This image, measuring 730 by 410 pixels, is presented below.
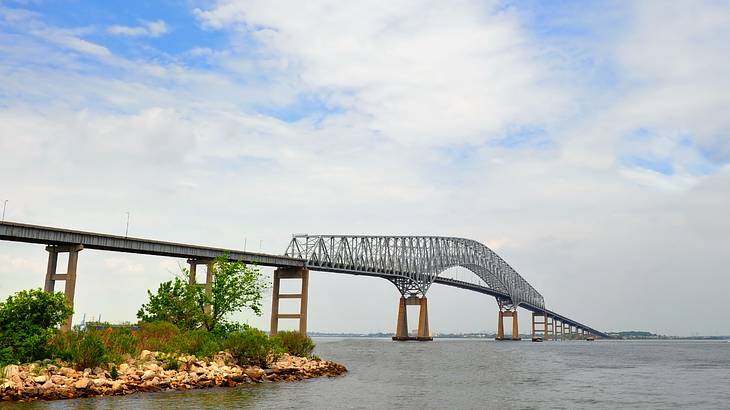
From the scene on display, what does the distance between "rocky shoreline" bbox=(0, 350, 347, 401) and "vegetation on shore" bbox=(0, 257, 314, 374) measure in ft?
2.29

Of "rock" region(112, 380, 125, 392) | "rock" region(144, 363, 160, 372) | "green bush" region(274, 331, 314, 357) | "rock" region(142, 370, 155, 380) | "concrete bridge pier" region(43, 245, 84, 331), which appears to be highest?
"concrete bridge pier" region(43, 245, 84, 331)

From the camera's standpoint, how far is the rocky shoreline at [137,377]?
108 feet

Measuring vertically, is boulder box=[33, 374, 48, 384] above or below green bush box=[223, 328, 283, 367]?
A: below

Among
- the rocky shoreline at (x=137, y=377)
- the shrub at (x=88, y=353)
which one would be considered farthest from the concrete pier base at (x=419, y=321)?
the shrub at (x=88, y=353)

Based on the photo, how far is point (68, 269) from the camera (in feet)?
222

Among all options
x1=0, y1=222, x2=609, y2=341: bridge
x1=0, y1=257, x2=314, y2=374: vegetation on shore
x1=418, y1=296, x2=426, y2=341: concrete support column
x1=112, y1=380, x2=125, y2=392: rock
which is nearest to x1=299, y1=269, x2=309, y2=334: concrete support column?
x1=0, y1=222, x2=609, y2=341: bridge

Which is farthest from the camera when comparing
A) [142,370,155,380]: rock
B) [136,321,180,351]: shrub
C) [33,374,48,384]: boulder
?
[136,321,180,351]: shrub

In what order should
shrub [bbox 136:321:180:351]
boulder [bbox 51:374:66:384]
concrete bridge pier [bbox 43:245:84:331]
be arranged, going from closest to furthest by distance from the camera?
boulder [bbox 51:374:66:384], shrub [bbox 136:321:180:351], concrete bridge pier [bbox 43:245:84:331]

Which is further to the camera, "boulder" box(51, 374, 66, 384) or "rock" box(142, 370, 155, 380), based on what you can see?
"rock" box(142, 370, 155, 380)

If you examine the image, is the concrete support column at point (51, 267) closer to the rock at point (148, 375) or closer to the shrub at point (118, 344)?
the shrub at point (118, 344)

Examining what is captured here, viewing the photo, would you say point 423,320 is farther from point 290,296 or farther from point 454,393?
point 454,393

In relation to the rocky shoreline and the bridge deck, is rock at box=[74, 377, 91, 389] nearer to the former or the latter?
the rocky shoreline

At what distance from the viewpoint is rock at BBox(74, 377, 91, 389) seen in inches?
1351

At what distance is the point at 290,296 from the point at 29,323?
87.6 metres
